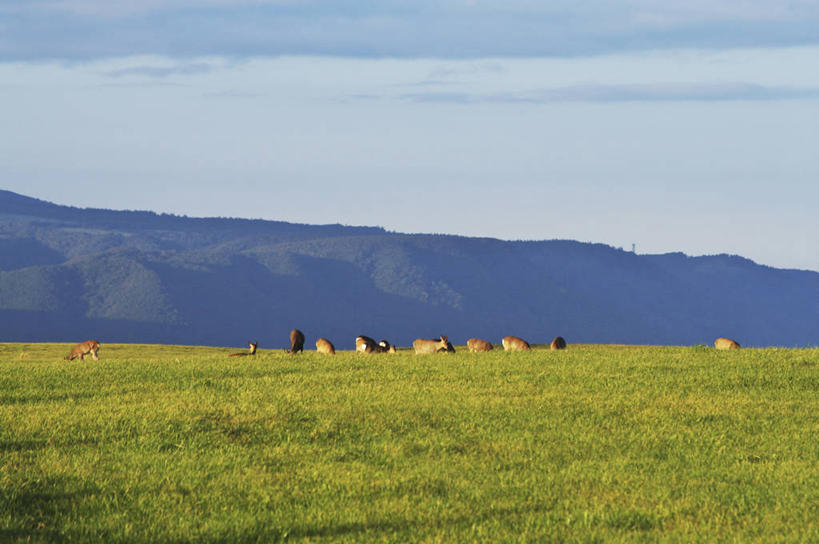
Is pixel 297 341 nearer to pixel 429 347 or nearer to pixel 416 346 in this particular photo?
pixel 416 346

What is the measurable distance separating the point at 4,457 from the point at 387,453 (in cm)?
628

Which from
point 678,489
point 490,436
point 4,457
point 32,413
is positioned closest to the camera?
point 678,489

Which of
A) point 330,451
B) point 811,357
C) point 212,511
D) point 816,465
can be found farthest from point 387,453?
point 811,357

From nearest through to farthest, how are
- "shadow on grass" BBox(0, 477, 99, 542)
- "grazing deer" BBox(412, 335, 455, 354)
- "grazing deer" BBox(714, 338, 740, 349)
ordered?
"shadow on grass" BBox(0, 477, 99, 542) → "grazing deer" BBox(412, 335, 455, 354) → "grazing deer" BBox(714, 338, 740, 349)

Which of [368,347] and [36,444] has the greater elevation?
[368,347]

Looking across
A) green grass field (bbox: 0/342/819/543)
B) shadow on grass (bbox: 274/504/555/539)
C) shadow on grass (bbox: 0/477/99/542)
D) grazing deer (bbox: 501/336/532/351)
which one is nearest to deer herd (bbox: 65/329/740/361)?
grazing deer (bbox: 501/336/532/351)

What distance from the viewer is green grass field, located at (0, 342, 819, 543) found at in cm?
1353

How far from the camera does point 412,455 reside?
17.7m

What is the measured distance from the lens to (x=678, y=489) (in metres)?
15.4

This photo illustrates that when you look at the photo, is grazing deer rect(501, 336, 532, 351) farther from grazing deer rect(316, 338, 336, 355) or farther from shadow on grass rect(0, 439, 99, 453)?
shadow on grass rect(0, 439, 99, 453)

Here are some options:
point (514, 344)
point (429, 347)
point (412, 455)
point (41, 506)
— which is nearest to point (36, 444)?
point (41, 506)

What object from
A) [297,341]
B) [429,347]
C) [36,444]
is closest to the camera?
[36,444]

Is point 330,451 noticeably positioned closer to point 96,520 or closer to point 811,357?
point 96,520

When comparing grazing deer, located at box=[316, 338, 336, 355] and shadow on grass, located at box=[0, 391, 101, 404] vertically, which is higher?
grazing deer, located at box=[316, 338, 336, 355]
